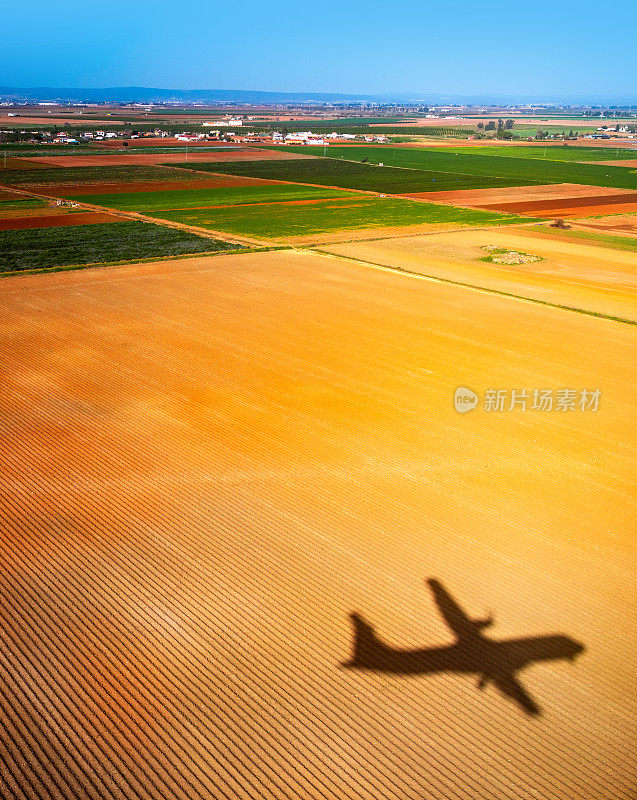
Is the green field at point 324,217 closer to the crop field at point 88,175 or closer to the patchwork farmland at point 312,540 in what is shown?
the patchwork farmland at point 312,540

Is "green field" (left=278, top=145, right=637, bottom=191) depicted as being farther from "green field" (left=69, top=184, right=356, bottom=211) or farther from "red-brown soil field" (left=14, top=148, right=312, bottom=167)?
"green field" (left=69, top=184, right=356, bottom=211)

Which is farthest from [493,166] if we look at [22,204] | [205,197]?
[22,204]

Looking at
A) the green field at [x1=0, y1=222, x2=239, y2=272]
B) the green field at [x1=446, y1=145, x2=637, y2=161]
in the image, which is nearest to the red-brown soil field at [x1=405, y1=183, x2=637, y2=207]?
the green field at [x1=0, y1=222, x2=239, y2=272]

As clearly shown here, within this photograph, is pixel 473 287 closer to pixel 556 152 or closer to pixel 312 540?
pixel 312 540

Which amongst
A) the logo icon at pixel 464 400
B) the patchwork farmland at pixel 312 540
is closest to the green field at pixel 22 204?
the patchwork farmland at pixel 312 540

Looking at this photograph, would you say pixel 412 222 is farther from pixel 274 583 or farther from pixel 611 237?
pixel 274 583

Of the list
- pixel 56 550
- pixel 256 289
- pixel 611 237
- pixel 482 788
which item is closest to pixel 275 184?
pixel 611 237
